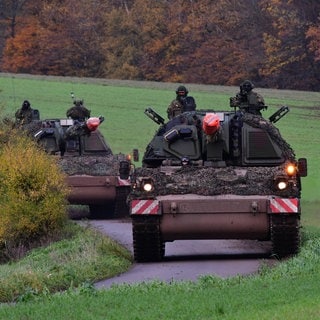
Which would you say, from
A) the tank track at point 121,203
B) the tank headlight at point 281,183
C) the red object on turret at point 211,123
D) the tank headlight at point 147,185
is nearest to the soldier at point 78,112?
the tank track at point 121,203

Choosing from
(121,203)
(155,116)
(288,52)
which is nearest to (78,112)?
(121,203)

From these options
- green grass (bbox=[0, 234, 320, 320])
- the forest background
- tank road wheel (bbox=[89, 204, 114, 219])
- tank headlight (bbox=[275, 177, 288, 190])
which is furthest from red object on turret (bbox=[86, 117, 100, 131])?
the forest background

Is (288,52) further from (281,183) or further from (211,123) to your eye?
(281,183)

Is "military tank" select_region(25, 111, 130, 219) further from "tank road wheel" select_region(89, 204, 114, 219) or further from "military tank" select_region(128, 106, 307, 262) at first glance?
"military tank" select_region(128, 106, 307, 262)

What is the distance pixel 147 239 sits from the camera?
18484 millimetres

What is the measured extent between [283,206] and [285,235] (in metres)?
0.47

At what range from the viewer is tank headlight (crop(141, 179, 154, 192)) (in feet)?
60.6

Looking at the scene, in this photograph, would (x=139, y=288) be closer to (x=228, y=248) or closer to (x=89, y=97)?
(x=228, y=248)

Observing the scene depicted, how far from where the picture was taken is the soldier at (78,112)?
30.4 meters

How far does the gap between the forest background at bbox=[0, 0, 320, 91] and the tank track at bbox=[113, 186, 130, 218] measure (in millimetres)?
38764

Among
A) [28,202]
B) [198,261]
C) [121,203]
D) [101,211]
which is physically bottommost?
[101,211]

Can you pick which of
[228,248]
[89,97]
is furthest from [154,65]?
[228,248]

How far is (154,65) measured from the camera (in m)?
73.9

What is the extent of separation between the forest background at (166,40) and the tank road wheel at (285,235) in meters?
47.8
